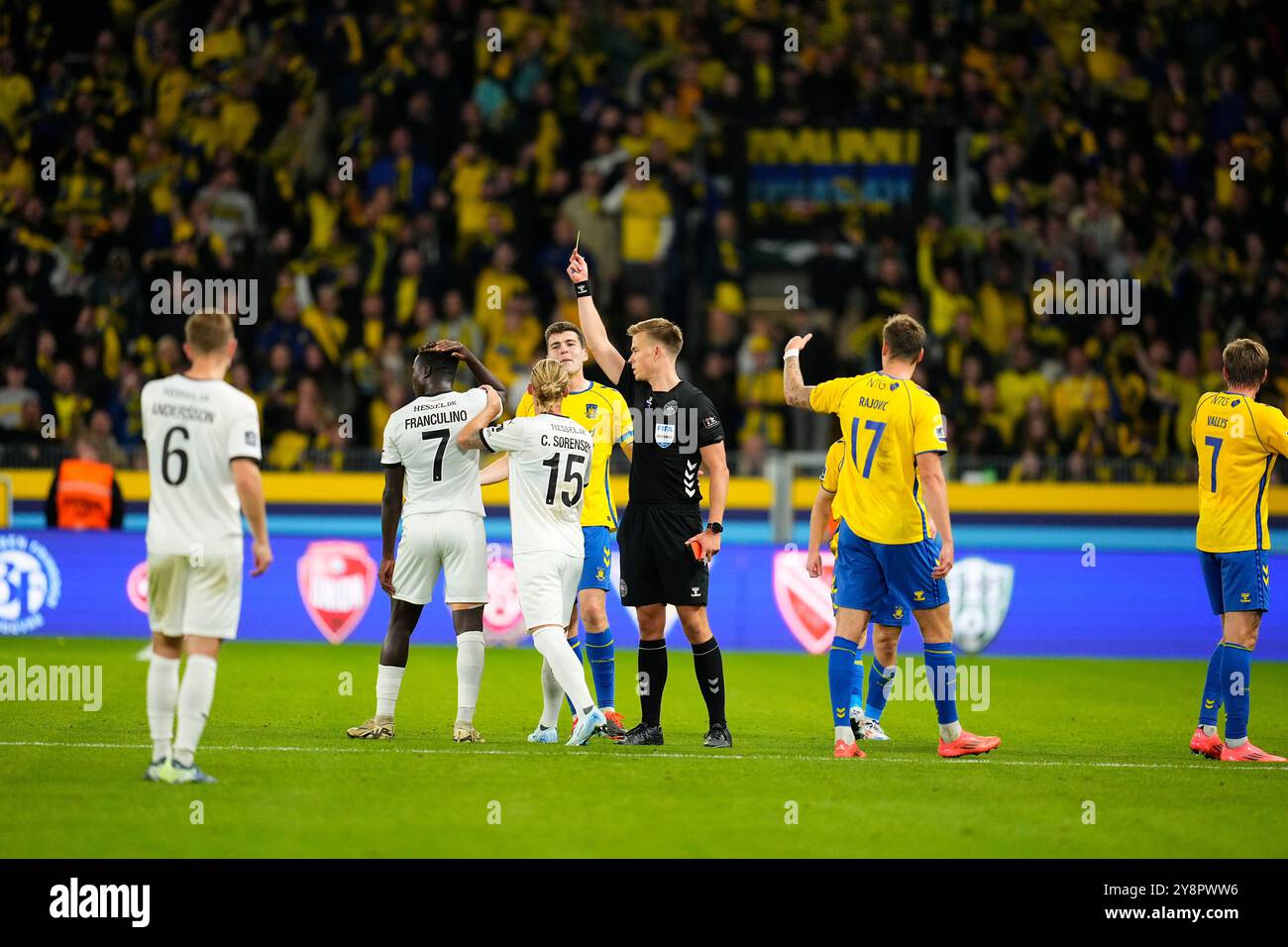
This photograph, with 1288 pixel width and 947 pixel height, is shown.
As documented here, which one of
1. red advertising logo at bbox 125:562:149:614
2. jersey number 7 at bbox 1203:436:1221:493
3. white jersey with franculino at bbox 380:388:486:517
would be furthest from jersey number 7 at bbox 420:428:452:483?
red advertising logo at bbox 125:562:149:614

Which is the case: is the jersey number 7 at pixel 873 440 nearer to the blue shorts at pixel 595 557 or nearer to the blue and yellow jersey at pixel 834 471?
the blue and yellow jersey at pixel 834 471

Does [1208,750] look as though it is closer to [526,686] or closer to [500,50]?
[526,686]

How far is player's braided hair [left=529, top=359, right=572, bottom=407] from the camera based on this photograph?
29.6 ft

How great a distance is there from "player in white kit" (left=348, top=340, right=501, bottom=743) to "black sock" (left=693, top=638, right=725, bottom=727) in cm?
117

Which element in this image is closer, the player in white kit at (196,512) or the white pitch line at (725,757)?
the player in white kit at (196,512)

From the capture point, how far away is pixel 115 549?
1519 centimetres

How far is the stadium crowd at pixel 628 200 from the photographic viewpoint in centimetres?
1914

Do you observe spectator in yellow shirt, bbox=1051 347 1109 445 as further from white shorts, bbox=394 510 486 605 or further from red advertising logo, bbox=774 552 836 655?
white shorts, bbox=394 510 486 605

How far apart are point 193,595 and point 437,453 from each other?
2048 mm

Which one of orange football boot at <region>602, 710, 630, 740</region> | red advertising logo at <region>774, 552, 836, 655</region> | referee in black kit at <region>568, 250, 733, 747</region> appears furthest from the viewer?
red advertising logo at <region>774, 552, 836, 655</region>

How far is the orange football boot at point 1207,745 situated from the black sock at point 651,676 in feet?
9.35

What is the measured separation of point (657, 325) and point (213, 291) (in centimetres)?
1152

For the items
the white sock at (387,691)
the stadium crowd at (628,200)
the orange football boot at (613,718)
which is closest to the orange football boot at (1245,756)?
the orange football boot at (613,718)

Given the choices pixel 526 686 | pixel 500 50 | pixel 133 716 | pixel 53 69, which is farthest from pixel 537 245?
pixel 133 716
